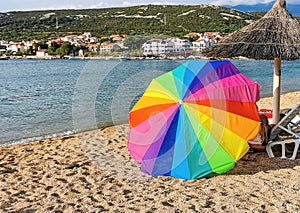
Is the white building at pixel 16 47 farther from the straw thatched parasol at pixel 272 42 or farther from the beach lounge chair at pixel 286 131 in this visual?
the beach lounge chair at pixel 286 131

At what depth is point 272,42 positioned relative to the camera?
5727 mm

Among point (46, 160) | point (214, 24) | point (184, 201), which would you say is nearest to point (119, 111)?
point (46, 160)

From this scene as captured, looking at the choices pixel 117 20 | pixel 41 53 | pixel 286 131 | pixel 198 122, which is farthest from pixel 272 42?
pixel 117 20

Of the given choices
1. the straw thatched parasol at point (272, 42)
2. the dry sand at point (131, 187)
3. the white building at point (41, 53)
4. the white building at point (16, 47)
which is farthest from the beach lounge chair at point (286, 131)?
the white building at point (16, 47)

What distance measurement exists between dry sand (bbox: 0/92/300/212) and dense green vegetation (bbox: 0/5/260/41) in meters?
64.2

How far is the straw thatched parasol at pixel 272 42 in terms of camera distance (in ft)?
18.6

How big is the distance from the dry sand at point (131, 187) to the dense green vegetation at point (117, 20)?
64212mm

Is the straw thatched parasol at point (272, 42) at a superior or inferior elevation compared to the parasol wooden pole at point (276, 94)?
superior

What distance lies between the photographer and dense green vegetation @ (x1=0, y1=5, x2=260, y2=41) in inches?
2918

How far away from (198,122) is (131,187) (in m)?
1.04

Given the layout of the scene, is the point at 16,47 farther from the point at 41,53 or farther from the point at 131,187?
the point at 131,187

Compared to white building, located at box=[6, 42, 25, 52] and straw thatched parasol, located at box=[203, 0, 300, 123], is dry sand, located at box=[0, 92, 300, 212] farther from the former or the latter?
white building, located at box=[6, 42, 25, 52]

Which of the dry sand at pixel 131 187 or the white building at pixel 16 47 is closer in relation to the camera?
the dry sand at pixel 131 187

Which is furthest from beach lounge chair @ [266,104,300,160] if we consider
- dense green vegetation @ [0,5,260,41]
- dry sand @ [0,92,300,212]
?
dense green vegetation @ [0,5,260,41]
